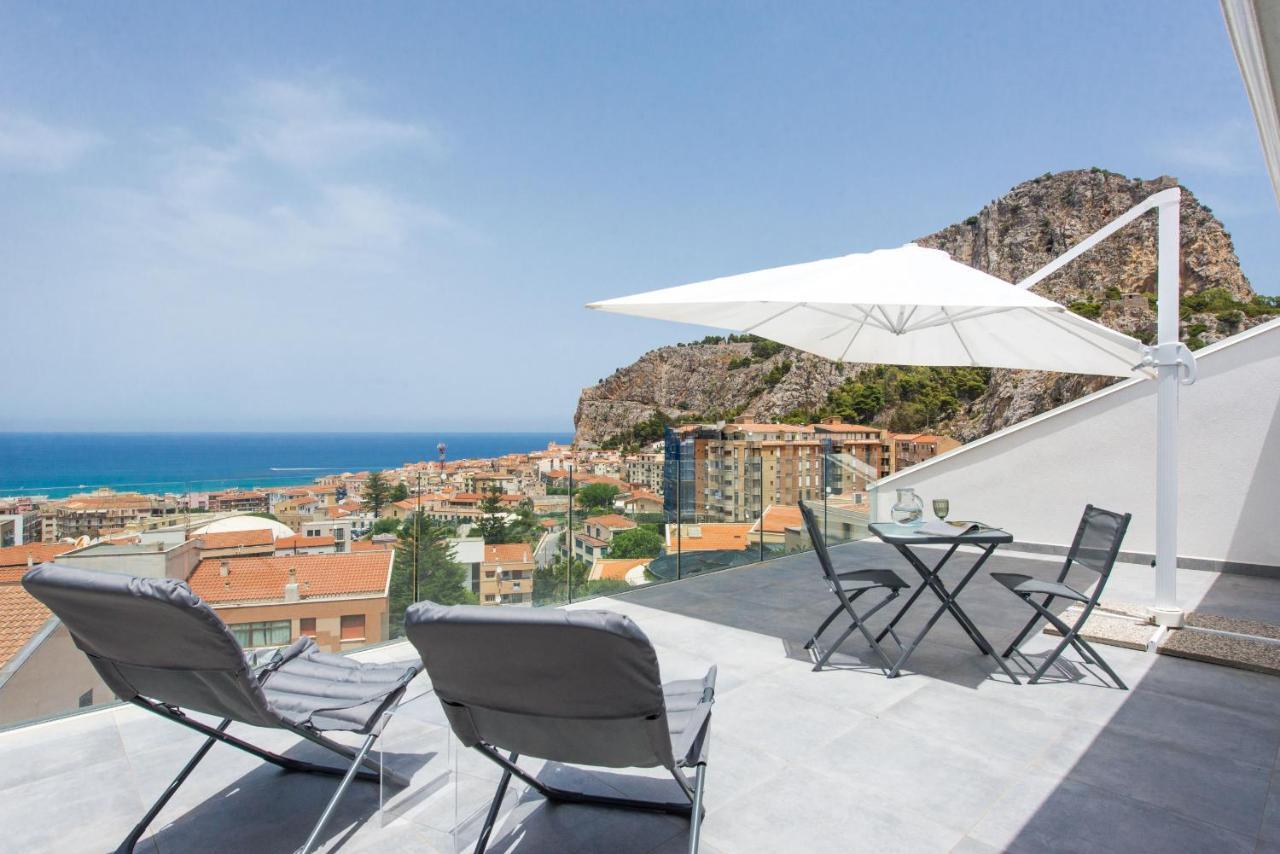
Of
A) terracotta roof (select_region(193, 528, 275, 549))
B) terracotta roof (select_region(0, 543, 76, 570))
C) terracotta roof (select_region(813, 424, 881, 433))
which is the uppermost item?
terracotta roof (select_region(813, 424, 881, 433))

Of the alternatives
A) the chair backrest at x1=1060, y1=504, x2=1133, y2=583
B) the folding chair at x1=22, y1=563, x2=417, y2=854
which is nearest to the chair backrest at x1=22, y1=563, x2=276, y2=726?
the folding chair at x1=22, y1=563, x2=417, y2=854

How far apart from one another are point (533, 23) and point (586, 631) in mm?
13800

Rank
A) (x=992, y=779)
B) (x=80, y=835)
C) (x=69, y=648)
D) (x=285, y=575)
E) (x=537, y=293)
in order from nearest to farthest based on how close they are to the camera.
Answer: (x=80, y=835) < (x=992, y=779) < (x=69, y=648) < (x=285, y=575) < (x=537, y=293)

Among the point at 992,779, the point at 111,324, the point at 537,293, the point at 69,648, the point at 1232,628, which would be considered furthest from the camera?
the point at 111,324

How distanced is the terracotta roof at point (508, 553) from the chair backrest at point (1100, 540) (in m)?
3.22

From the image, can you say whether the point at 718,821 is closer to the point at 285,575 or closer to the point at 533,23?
the point at 285,575

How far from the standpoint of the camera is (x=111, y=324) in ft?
117

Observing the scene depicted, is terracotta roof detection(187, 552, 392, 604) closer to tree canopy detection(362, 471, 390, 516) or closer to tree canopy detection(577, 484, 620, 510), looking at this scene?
tree canopy detection(362, 471, 390, 516)

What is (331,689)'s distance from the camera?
7.17ft

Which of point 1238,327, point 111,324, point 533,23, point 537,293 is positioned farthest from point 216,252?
point 1238,327

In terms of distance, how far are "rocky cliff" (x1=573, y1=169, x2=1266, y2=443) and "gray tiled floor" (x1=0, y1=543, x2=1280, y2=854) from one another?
28041 millimetres

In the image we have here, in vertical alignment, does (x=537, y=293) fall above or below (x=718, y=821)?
above

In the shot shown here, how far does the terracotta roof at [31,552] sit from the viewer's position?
106 inches

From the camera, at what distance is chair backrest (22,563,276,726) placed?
A: 1.74 meters
